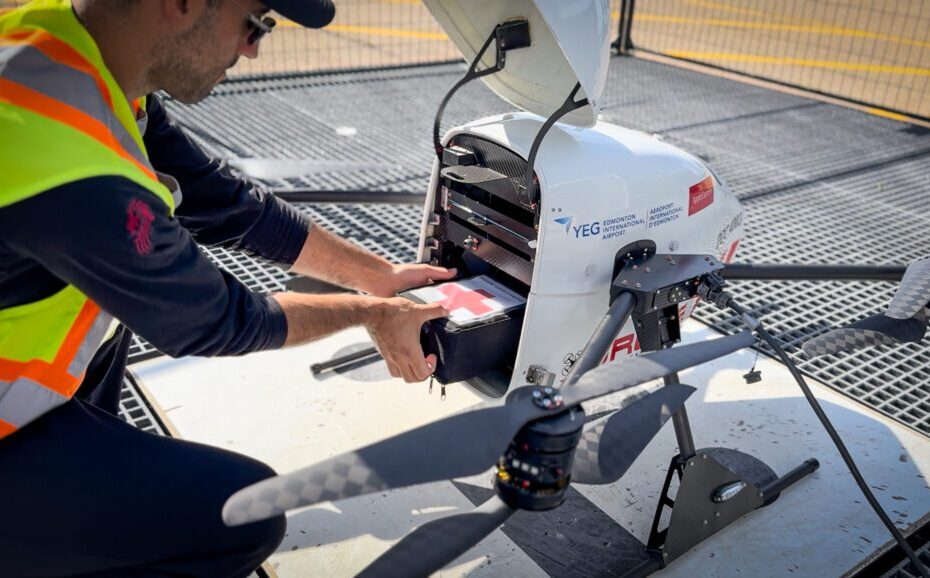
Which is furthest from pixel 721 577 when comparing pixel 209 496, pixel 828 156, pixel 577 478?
pixel 828 156

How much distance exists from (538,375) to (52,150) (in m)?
1.42

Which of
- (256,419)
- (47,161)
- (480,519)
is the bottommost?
(256,419)

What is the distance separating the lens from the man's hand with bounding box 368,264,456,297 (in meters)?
2.59

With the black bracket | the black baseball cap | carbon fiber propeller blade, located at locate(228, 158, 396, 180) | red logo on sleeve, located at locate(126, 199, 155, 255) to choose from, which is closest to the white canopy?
the black bracket

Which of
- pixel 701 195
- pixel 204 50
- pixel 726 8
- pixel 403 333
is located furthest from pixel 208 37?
pixel 726 8

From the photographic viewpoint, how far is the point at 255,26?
1777 millimetres

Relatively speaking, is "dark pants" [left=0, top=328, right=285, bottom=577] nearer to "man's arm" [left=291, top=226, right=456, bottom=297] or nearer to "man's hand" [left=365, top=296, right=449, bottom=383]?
"man's hand" [left=365, top=296, right=449, bottom=383]

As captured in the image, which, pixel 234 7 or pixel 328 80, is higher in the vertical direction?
pixel 234 7

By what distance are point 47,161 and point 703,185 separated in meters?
1.89

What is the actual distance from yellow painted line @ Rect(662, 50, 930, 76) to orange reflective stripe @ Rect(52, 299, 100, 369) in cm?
945

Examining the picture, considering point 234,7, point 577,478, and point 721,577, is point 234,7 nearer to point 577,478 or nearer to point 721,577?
point 577,478

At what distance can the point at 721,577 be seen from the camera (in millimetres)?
2318

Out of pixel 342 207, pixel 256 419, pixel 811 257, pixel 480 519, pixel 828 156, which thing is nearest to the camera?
pixel 480 519

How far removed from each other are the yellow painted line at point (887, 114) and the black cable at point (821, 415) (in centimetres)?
530
